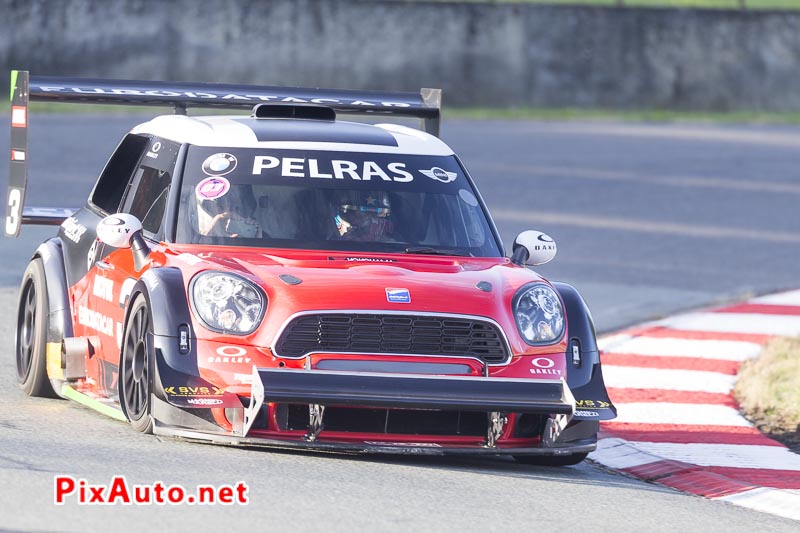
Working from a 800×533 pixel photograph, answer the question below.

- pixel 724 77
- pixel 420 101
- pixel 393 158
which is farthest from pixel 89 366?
pixel 724 77

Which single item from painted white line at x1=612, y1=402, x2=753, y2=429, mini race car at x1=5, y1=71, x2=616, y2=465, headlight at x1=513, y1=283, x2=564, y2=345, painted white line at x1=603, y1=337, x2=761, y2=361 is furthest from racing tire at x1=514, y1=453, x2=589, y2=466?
painted white line at x1=603, y1=337, x2=761, y2=361

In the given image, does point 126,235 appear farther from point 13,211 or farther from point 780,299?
point 780,299

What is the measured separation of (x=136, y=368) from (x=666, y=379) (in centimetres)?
415

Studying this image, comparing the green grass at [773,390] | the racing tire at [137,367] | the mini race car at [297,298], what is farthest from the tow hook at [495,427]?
the green grass at [773,390]

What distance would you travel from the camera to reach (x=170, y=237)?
25.9ft

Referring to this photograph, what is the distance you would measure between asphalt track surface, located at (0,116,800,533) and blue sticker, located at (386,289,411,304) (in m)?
0.70

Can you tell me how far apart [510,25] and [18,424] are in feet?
78.9

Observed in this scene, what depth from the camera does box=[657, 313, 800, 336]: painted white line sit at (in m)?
12.4

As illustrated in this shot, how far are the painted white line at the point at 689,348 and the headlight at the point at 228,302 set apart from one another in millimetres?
Answer: 4647

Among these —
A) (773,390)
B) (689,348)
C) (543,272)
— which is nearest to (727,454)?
(773,390)

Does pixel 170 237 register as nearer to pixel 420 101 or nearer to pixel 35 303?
pixel 35 303

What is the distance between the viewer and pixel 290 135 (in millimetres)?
8422

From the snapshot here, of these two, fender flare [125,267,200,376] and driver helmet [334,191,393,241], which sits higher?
driver helmet [334,191,393,241]

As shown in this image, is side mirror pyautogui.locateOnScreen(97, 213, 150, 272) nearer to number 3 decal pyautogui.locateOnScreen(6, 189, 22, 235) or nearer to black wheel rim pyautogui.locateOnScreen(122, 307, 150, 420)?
black wheel rim pyautogui.locateOnScreen(122, 307, 150, 420)
